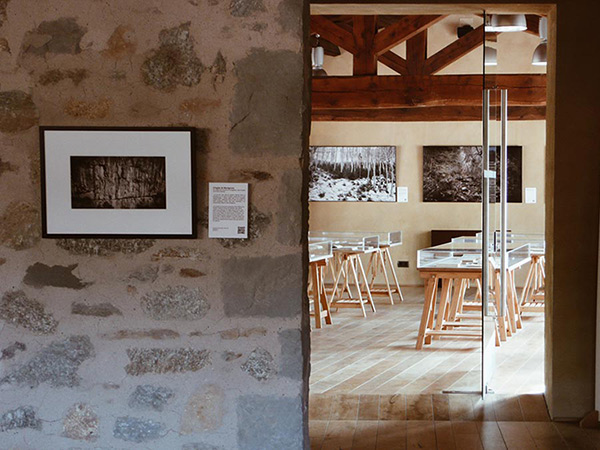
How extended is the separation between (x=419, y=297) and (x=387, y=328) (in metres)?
2.74

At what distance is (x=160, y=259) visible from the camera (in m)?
3.32

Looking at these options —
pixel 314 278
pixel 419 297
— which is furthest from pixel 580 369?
pixel 419 297

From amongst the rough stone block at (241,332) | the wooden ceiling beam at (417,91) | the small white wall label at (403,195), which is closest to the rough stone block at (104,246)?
the rough stone block at (241,332)

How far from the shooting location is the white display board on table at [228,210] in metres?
3.28

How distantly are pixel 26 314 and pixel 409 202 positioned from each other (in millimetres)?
9345

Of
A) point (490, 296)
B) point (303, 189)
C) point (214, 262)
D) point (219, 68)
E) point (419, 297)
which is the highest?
point (219, 68)

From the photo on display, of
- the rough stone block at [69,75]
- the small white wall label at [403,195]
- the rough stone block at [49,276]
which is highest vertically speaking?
the rough stone block at [69,75]

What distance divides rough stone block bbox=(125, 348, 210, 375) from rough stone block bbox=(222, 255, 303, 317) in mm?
225

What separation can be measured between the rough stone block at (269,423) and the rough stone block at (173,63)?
1279mm

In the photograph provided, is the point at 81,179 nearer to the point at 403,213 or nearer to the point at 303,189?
the point at 303,189

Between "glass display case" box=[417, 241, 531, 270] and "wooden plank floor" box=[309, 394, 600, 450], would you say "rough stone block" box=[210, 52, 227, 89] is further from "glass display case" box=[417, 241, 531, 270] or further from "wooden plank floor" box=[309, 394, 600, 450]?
"glass display case" box=[417, 241, 531, 270]

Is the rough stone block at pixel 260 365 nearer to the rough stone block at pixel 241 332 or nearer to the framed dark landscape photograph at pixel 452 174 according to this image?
the rough stone block at pixel 241 332

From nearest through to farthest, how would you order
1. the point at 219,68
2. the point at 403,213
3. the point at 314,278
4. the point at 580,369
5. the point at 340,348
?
the point at 219,68 → the point at 580,369 → the point at 340,348 → the point at 314,278 → the point at 403,213

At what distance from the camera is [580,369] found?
175 inches
